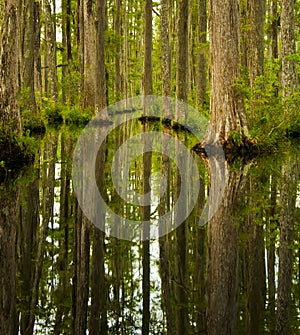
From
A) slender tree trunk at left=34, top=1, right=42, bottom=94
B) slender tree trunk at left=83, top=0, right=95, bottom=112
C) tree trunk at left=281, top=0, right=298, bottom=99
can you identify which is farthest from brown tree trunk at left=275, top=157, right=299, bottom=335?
slender tree trunk at left=34, top=1, right=42, bottom=94

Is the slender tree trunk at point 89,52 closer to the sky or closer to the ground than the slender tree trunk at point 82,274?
closer to the sky

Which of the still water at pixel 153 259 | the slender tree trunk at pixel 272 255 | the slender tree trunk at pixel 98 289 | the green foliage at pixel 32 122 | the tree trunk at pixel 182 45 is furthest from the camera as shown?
the tree trunk at pixel 182 45

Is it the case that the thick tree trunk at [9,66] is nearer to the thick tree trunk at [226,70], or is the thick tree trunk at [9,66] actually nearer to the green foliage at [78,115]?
the thick tree trunk at [226,70]

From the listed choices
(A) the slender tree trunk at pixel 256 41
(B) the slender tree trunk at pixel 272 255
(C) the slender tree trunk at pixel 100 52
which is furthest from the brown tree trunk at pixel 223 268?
(C) the slender tree trunk at pixel 100 52

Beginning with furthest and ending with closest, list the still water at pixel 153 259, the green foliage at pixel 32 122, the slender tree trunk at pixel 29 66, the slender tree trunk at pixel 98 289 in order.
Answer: the green foliage at pixel 32 122, the slender tree trunk at pixel 29 66, the still water at pixel 153 259, the slender tree trunk at pixel 98 289

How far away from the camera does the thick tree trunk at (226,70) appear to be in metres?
11.6

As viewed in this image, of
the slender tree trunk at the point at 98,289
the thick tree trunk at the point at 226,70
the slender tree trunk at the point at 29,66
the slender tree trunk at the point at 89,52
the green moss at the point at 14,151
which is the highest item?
the slender tree trunk at the point at 89,52

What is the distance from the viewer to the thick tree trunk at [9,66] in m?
9.81

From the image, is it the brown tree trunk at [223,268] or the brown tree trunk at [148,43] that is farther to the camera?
the brown tree trunk at [148,43]

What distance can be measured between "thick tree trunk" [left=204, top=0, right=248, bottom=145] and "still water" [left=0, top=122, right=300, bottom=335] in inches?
127

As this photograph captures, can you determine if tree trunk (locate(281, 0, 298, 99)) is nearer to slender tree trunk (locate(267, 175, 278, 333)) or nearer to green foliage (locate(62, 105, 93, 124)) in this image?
green foliage (locate(62, 105, 93, 124))

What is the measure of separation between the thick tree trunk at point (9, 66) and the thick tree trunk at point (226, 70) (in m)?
4.34

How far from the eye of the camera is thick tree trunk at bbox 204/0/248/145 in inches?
456

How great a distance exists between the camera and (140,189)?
8547mm
